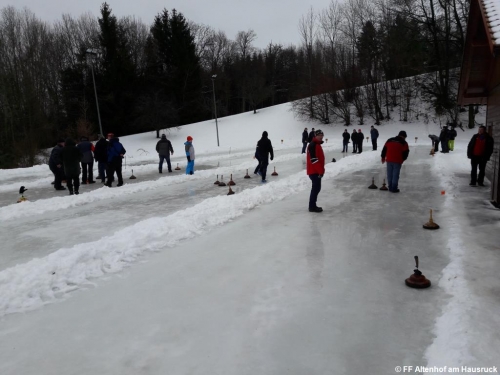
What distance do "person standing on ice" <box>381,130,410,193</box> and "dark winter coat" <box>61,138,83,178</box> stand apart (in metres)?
9.32

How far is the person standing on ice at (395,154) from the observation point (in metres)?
10.6

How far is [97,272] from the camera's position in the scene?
17.6ft

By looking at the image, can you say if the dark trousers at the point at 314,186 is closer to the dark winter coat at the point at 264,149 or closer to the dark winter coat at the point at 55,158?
the dark winter coat at the point at 264,149

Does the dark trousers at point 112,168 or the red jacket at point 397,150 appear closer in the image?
the red jacket at point 397,150

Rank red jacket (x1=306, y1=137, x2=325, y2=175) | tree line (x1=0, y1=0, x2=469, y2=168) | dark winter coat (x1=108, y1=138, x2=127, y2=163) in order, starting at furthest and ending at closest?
tree line (x1=0, y1=0, x2=469, y2=168) < dark winter coat (x1=108, y1=138, x2=127, y2=163) < red jacket (x1=306, y1=137, x2=325, y2=175)

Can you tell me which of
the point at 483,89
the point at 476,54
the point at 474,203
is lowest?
the point at 474,203

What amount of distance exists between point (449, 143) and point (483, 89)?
1047 centimetres

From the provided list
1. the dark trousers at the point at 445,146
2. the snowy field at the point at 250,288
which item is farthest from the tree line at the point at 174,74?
the snowy field at the point at 250,288

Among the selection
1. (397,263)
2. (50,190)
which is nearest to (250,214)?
(397,263)

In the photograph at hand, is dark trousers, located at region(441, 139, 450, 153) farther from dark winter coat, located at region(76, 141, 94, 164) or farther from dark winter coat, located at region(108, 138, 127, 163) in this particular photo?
dark winter coat, located at region(76, 141, 94, 164)

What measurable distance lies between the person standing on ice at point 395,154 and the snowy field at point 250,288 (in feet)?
3.52

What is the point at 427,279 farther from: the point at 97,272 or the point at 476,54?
the point at 476,54

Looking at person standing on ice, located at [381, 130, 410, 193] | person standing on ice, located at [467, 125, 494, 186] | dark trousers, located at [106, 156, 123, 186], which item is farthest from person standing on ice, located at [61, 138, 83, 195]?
person standing on ice, located at [467, 125, 494, 186]

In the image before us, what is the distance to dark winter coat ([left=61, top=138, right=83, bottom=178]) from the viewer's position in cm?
1160
